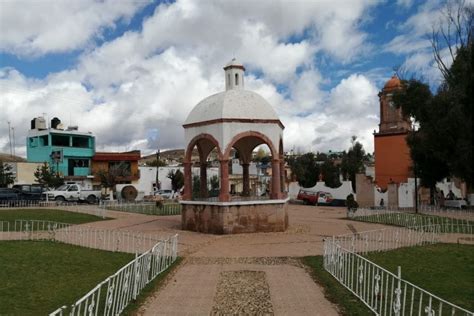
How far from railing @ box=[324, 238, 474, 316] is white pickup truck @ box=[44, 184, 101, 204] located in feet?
88.3

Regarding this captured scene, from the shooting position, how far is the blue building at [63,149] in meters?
46.3

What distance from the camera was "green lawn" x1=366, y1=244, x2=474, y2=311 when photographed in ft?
28.0

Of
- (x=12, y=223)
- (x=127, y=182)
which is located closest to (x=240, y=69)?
(x=12, y=223)

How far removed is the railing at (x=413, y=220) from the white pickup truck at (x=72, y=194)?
20.7 meters

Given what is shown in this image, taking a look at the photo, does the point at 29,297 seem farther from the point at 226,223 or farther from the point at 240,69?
the point at 240,69

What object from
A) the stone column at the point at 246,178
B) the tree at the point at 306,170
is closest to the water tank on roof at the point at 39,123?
the tree at the point at 306,170

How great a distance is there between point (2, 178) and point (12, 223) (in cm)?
2298

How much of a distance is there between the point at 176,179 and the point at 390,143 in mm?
23343

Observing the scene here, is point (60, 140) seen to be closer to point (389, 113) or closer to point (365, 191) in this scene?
point (365, 191)

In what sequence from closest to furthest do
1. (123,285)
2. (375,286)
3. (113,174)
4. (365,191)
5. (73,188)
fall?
(375,286) → (123,285) → (73,188) → (365,191) → (113,174)

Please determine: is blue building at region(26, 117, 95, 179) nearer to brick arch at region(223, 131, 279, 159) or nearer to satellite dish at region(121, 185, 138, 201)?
satellite dish at region(121, 185, 138, 201)

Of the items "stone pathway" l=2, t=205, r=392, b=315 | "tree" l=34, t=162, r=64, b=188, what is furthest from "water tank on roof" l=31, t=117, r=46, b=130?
"stone pathway" l=2, t=205, r=392, b=315

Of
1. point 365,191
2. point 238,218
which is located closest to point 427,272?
point 238,218

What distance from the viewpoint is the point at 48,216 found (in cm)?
2269
